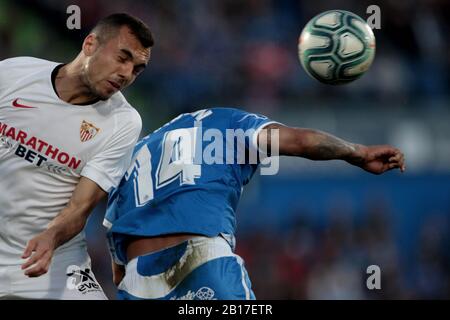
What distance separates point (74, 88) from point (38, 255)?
1330 millimetres

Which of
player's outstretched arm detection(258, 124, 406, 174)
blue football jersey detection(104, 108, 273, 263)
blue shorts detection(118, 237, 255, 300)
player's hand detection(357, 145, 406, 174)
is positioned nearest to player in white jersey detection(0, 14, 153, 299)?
blue football jersey detection(104, 108, 273, 263)

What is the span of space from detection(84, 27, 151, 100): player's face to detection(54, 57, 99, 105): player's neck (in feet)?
0.27

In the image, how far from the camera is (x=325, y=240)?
14406 millimetres

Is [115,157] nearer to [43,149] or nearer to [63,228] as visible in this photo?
[43,149]

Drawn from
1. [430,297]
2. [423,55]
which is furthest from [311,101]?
[430,297]

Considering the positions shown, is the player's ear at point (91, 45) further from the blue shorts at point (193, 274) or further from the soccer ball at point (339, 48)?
the soccer ball at point (339, 48)

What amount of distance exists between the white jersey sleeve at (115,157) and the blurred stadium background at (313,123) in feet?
24.2

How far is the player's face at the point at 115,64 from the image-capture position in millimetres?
6113

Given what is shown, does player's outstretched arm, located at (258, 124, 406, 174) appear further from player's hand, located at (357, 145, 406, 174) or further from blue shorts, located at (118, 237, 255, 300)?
blue shorts, located at (118, 237, 255, 300)

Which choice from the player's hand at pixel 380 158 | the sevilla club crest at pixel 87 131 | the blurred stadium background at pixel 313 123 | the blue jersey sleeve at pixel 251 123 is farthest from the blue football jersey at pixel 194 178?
the blurred stadium background at pixel 313 123

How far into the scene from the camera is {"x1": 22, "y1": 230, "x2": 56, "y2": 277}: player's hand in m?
5.37

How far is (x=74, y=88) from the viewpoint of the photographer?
6305mm

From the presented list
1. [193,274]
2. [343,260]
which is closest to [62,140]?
[193,274]

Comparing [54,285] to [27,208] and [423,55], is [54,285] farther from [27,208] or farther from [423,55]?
[423,55]
